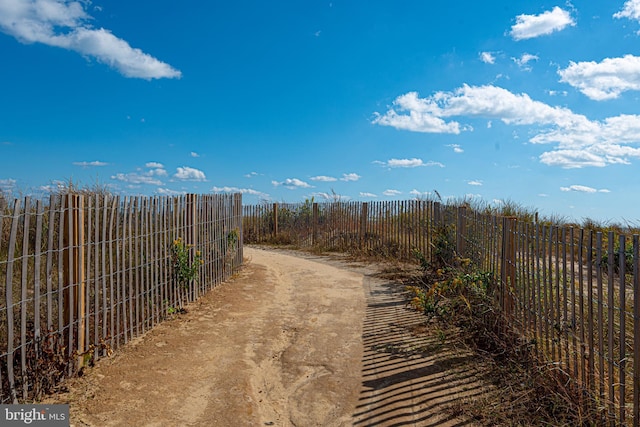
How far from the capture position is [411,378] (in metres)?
4.83

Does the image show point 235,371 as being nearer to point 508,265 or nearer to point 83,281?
point 83,281

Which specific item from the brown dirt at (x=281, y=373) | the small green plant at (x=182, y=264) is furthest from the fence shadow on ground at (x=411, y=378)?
the small green plant at (x=182, y=264)

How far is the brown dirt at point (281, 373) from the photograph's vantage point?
4133 mm

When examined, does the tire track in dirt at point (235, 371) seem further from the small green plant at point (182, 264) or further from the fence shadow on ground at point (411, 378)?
the small green plant at point (182, 264)

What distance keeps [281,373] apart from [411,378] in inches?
57.8

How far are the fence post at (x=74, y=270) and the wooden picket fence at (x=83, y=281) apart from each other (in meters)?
0.01

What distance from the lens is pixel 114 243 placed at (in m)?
5.69

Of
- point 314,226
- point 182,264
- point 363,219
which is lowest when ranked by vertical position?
point 182,264

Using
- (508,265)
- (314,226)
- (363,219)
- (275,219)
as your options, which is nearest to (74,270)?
(508,265)

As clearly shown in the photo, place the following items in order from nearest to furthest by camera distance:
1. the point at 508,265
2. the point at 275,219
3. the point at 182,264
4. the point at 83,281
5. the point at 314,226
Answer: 1. the point at 83,281
2. the point at 508,265
3. the point at 182,264
4. the point at 314,226
5. the point at 275,219

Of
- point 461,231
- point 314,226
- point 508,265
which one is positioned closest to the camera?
point 508,265

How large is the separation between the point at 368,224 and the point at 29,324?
11.6m

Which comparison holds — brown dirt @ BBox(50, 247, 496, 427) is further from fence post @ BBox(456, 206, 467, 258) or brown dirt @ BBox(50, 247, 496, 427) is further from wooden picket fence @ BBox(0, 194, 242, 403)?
fence post @ BBox(456, 206, 467, 258)

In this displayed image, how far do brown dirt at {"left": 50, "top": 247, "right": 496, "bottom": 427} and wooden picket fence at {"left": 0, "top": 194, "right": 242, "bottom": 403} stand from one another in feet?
0.93
